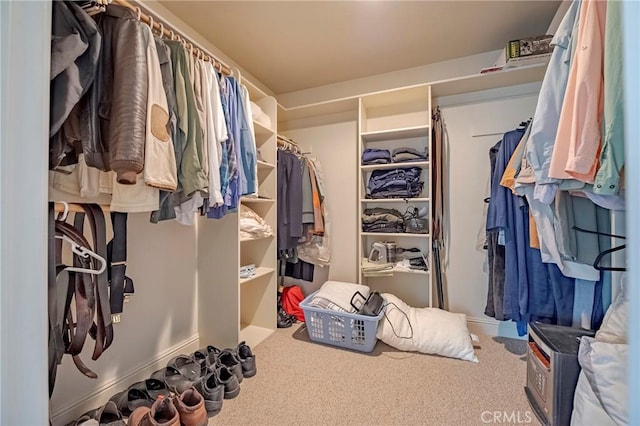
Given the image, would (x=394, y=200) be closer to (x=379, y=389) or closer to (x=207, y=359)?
(x=379, y=389)

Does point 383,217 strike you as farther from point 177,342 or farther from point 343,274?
point 177,342

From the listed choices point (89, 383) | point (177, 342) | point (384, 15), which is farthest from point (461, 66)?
point (89, 383)

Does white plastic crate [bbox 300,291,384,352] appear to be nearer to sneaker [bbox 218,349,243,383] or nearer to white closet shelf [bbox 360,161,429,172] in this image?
sneaker [bbox 218,349,243,383]

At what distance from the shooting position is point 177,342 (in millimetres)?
1748

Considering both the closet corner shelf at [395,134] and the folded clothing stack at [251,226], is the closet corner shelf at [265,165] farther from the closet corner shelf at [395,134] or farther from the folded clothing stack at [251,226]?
the closet corner shelf at [395,134]

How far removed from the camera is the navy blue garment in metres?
1.45

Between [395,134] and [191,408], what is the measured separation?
2271 mm

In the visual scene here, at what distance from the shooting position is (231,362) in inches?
61.6

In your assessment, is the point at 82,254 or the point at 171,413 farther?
the point at 171,413

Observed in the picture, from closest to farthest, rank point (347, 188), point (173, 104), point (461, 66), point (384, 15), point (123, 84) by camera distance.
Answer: point (123, 84), point (173, 104), point (384, 15), point (461, 66), point (347, 188)

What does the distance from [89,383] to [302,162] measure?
78.2 inches

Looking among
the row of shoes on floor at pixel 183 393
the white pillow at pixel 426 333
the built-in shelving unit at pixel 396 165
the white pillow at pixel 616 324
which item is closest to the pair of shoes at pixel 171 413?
the row of shoes on floor at pixel 183 393

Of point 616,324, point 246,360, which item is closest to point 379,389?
point 246,360

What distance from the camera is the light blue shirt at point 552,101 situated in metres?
0.93
